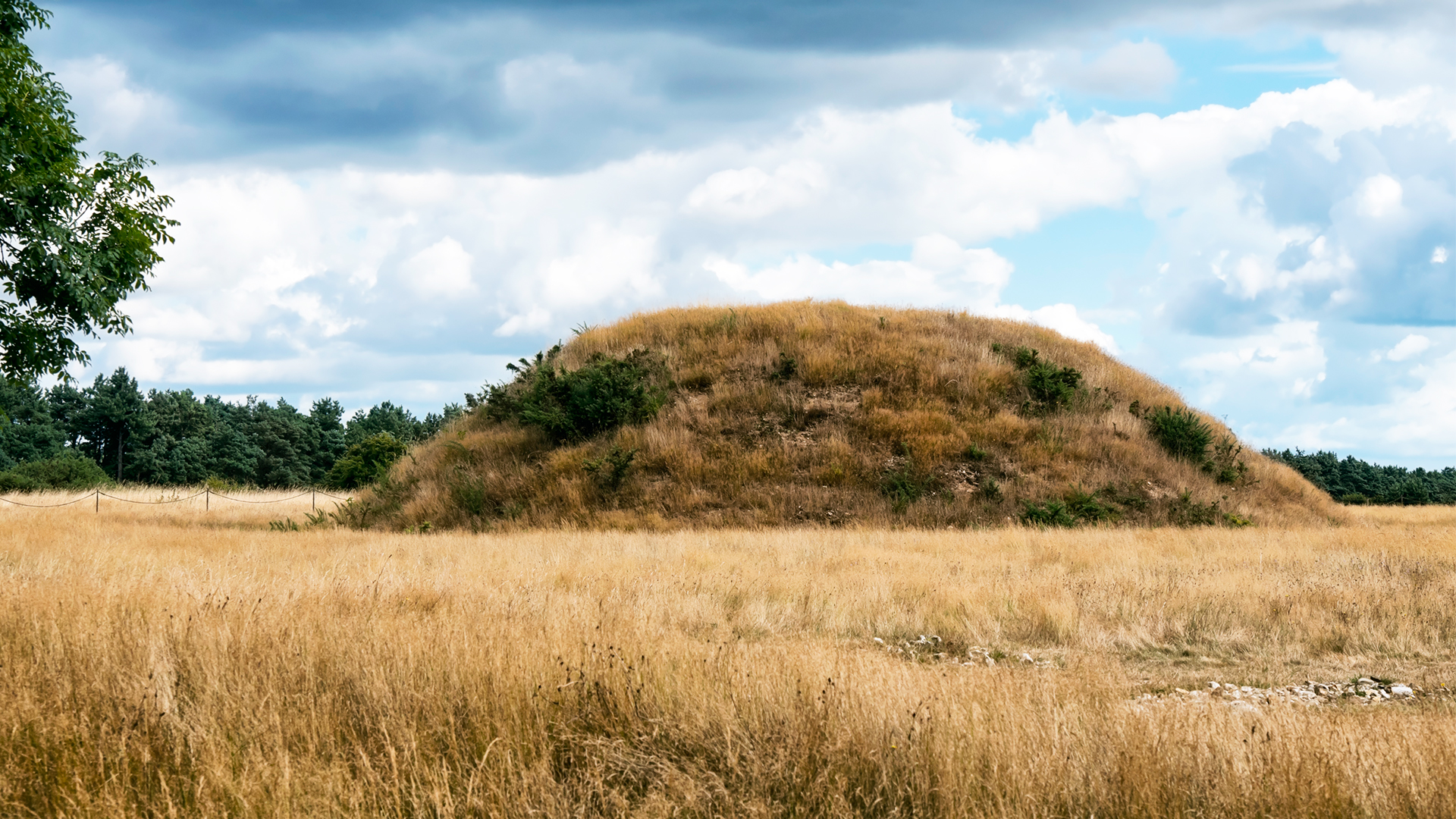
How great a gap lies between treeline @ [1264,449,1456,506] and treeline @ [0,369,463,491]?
196 ft

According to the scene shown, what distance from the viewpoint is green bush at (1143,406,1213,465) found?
22.8 m

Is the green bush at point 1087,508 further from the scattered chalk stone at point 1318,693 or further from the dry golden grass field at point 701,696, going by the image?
the scattered chalk stone at point 1318,693

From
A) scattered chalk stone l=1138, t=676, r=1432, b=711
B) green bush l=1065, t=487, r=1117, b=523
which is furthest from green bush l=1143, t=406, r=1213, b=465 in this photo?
scattered chalk stone l=1138, t=676, r=1432, b=711

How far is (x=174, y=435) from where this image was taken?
8669cm

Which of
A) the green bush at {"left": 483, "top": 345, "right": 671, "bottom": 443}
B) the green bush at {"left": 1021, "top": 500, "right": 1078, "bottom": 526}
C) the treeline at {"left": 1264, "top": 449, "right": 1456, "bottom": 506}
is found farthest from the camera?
the treeline at {"left": 1264, "top": 449, "right": 1456, "bottom": 506}

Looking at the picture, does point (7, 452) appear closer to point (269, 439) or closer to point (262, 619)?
point (269, 439)

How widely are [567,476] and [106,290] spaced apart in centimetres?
996

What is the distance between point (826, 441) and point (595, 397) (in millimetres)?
5891

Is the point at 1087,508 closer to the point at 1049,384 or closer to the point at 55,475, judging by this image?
the point at 1049,384

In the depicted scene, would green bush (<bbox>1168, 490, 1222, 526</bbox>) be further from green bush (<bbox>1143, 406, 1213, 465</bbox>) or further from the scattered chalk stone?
the scattered chalk stone

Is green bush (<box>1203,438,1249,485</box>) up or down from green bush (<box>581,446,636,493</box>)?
up

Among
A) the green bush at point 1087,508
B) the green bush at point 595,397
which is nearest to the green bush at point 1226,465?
the green bush at point 1087,508

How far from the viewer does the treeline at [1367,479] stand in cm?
4216

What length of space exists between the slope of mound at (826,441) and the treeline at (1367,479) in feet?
74.9
